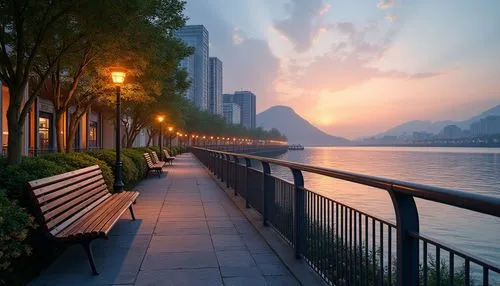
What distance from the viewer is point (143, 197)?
12164 mm

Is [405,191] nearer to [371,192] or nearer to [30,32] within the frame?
[30,32]

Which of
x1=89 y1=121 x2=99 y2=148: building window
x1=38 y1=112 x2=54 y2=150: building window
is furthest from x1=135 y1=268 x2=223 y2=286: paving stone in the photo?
x1=89 y1=121 x2=99 y2=148: building window

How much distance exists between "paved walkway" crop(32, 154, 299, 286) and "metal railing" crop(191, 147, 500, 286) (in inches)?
18.4

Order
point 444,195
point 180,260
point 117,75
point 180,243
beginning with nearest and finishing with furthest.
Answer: point 444,195, point 180,260, point 180,243, point 117,75

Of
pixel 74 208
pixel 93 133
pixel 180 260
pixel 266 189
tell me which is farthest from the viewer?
pixel 93 133

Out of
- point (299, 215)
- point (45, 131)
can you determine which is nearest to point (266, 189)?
point (299, 215)

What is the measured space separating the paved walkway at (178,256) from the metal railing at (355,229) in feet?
1.53

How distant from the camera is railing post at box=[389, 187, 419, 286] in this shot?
104 inches

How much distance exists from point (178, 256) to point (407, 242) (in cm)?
374

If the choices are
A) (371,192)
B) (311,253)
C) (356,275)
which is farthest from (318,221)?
(371,192)

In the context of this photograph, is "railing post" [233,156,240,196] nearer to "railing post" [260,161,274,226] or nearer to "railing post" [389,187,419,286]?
"railing post" [260,161,274,226]

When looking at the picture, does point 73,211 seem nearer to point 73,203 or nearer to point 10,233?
point 73,203

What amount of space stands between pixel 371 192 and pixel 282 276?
1983 centimetres

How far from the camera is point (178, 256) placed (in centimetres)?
574
